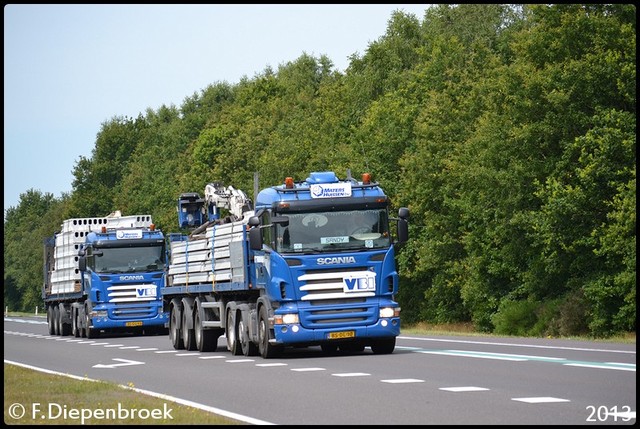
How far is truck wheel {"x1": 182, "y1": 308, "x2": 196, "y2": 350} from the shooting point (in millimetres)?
32875

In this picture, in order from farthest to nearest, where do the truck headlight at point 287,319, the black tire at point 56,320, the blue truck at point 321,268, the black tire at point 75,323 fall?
the black tire at point 56,320 < the black tire at point 75,323 < the blue truck at point 321,268 < the truck headlight at point 287,319

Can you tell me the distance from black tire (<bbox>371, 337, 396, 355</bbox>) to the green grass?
834 cm

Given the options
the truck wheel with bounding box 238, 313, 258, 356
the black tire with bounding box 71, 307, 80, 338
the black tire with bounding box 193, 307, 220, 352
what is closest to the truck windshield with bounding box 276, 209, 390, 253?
the truck wheel with bounding box 238, 313, 258, 356

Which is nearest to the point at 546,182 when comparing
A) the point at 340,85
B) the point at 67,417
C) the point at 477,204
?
the point at 477,204

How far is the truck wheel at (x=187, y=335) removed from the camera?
32.9m

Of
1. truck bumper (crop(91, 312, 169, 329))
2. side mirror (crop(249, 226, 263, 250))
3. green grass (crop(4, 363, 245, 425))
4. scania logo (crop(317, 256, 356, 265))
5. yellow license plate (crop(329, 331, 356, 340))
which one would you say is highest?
side mirror (crop(249, 226, 263, 250))

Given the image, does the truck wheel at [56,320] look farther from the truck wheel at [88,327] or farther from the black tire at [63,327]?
the truck wheel at [88,327]

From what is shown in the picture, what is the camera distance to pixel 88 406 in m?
16.3

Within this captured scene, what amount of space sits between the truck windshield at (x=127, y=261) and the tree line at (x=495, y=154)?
12.6 meters

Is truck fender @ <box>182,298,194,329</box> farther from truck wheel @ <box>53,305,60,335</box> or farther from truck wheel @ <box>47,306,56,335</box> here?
truck wheel @ <box>47,306,56,335</box>

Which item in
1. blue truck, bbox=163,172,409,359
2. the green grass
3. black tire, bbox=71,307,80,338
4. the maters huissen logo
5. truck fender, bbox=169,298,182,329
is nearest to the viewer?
the green grass

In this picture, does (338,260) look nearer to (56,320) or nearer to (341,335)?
(341,335)

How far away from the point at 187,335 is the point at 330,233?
7662 millimetres

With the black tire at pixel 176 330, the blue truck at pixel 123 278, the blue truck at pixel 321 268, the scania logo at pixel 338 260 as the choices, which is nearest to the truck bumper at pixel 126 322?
the blue truck at pixel 123 278
